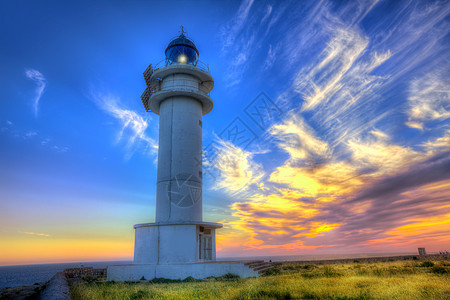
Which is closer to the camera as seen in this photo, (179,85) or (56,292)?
(56,292)

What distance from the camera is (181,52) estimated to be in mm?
22750

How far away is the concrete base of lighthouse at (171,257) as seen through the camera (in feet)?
52.6

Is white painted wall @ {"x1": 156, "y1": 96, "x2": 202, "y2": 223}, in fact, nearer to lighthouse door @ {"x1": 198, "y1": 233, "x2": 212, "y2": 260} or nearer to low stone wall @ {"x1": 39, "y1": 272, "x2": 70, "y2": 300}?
lighthouse door @ {"x1": 198, "y1": 233, "x2": 212, "y2": 260}

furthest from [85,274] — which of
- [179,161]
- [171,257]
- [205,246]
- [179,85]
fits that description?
[179,85]

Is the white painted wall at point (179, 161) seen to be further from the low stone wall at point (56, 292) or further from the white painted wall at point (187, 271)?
the low stone wall at point (56, 292)

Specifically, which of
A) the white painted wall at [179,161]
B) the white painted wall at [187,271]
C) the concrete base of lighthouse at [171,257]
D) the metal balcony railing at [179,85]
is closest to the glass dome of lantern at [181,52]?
the metal balcony railing at [179,85]

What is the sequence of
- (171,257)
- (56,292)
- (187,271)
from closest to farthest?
(56,292), (187,271), (171,257)

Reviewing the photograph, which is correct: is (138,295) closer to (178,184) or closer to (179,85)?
(178,184)

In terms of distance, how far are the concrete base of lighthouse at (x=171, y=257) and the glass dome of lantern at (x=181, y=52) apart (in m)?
12.5

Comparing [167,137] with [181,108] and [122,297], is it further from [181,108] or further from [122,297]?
[122,297]

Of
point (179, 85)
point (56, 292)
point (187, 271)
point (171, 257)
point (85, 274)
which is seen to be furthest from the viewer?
point (85, 274)

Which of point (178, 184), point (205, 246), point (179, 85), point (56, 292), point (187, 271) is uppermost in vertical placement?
point (179, 85)

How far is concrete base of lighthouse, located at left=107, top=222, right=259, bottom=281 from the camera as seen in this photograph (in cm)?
1605

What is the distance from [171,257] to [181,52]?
15037mm
